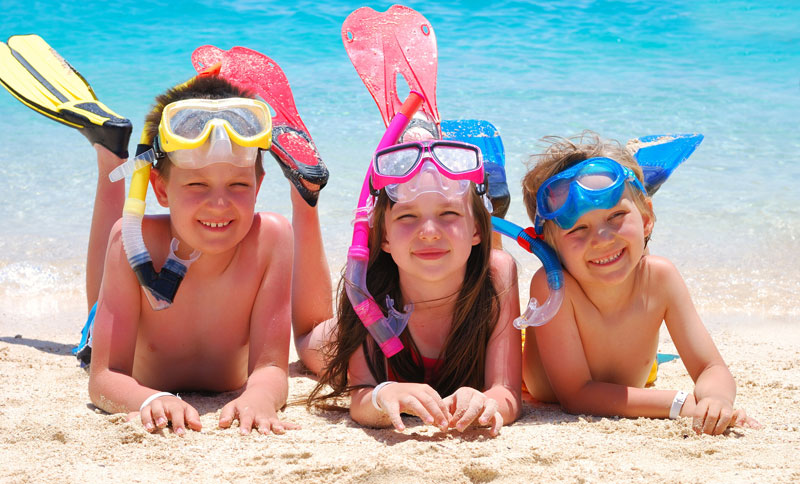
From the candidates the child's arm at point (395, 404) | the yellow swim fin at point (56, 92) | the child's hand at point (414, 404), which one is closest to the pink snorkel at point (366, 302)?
the child's arm at point (395, 404)

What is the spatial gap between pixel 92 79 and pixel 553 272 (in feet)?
30.5

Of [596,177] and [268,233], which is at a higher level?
[596,177]

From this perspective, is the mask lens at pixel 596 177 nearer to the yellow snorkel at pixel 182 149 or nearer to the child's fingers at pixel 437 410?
the child's fingers at pixel 437 410

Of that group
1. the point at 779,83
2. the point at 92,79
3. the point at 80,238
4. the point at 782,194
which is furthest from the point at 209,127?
the point at 779,83

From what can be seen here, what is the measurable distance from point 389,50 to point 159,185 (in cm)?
135

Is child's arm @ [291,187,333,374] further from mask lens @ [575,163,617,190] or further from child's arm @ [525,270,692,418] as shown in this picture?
mask lens @ [575,163,617,190]

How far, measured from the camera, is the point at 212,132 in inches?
115

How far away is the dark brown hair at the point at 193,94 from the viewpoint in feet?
10.3

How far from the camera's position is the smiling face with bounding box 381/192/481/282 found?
2900 millimetres

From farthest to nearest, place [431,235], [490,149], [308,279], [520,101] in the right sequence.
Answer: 1. [520,101]
2. [308,279]
3. [490,149]
4. [431,235]

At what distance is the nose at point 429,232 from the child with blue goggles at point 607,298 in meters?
0.43

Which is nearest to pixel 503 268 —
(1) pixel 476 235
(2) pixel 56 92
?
(1) pixel 476 235

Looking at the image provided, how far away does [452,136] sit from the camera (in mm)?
3965

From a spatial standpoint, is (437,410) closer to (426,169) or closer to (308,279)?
(426,169)
